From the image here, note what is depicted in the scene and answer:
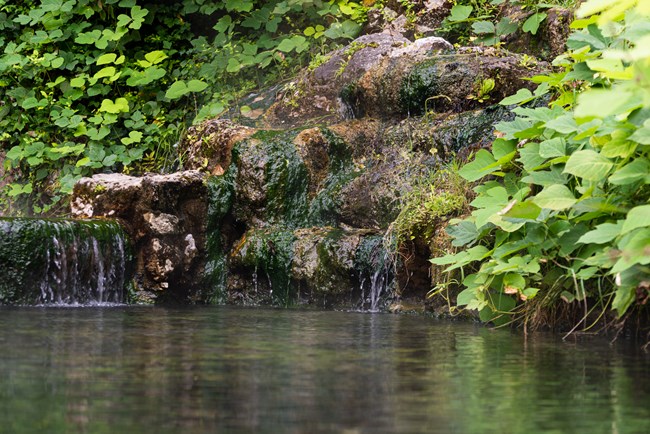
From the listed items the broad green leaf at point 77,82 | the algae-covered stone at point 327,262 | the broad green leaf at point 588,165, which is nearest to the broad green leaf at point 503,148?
the broad green leaf at point 588,165

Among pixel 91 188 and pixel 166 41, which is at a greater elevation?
pixel 166 41

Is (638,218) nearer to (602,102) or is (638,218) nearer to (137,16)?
(602,102)

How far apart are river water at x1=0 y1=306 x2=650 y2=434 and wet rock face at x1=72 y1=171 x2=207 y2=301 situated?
2.19m

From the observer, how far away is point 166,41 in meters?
9.80

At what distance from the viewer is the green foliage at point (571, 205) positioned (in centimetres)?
390

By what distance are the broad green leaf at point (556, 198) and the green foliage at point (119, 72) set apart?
16.2ft

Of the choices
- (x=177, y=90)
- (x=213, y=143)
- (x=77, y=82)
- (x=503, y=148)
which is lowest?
(x=503, y=148)

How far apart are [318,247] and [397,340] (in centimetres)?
239

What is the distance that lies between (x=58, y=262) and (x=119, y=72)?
125 inches

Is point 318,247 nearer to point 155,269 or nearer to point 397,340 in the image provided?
point 155,269

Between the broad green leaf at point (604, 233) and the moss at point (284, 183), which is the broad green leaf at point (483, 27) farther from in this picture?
the broad green leaf at point (604, 233)

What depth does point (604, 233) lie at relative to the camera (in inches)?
157

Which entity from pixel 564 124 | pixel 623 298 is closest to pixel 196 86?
pixel 564 124

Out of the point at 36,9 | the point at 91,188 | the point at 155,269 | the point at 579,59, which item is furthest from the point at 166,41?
the point at 579,59
